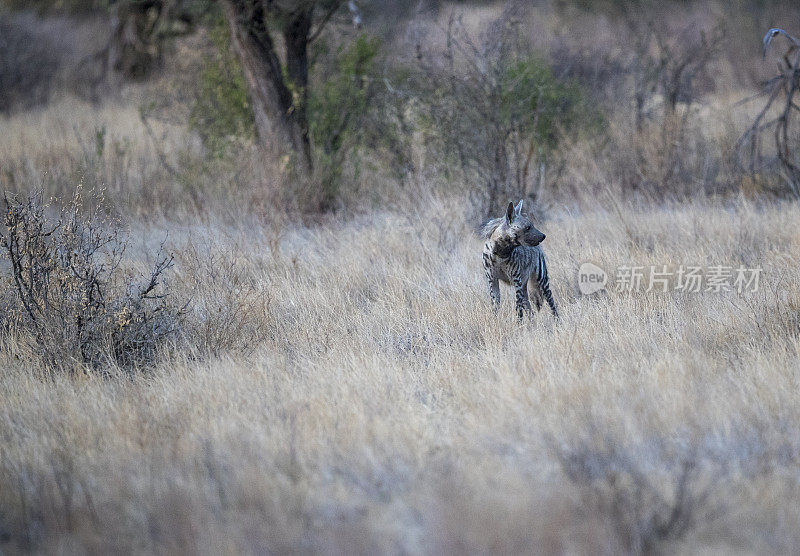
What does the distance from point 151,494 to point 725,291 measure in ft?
15.6

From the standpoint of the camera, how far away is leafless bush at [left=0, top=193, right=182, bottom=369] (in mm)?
5125

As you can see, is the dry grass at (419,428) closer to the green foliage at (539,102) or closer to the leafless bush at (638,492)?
the leafless bush at (638,492)

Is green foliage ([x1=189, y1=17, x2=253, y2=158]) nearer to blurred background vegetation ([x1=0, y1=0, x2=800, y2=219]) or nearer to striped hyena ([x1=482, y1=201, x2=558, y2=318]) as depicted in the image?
blurred background vegetation ([x1=0, y1=0, x2=800, y2=219])

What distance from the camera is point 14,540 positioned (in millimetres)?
3283

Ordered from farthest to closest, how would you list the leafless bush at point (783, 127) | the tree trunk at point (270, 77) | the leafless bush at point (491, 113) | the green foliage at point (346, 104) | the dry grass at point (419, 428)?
the green foliage at point (346, 104) → the tree trunk at point (270, 77) → the leafless bush at point (491, 113) → the leafless bush at point (783, 127) → the dry grass at point (419, 428)

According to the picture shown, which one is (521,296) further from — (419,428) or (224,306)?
(224,306)

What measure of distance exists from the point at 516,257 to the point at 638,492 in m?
2.69

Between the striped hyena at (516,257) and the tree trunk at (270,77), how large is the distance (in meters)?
4.46

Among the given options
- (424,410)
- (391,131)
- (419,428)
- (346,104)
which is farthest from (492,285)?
(346,104)

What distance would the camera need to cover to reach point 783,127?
8914 mm

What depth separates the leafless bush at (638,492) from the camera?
3.03m

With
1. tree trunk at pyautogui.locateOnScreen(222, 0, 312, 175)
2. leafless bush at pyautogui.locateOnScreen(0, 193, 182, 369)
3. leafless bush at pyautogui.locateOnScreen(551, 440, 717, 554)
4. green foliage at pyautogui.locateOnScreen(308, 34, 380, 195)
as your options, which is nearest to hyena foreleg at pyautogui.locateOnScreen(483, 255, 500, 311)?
leafless bush at pyautogui.locateOnScreen(551, 440, 717, 554)

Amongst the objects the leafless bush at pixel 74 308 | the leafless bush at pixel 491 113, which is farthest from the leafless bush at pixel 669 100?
the leafless bush at pixel 74 308

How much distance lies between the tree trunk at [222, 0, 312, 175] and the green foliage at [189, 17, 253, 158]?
625mm
